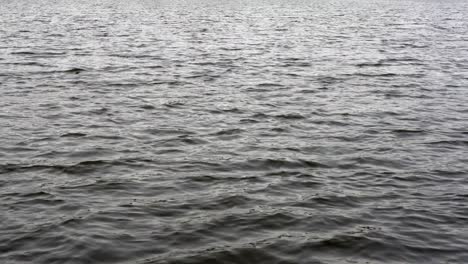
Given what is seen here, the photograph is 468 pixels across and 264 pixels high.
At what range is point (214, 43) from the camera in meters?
36.0

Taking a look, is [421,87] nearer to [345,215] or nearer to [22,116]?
[345,215]

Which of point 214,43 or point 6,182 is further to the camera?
point 214,43

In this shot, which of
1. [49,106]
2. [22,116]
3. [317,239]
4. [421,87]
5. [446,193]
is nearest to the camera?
[317,239]

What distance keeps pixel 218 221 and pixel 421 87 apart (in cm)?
1462

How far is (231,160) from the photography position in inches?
531

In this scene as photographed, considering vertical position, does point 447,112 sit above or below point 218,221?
below

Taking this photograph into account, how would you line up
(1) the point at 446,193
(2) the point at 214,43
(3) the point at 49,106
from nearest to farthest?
1. (1) the point at 446,193
2. (3) the point at 49,106
3. (2) the point at 214,43

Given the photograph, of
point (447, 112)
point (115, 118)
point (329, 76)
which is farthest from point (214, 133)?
point (329, 76)

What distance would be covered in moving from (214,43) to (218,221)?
26.8 metres

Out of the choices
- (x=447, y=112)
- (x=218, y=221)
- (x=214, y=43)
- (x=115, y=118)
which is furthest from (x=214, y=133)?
(x=214, y=43)

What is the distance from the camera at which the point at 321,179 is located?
1232 centimetres

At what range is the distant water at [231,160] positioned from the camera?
31.2ft

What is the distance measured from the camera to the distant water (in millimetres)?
9516

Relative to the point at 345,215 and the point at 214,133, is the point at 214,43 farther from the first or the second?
the point at 345,215
